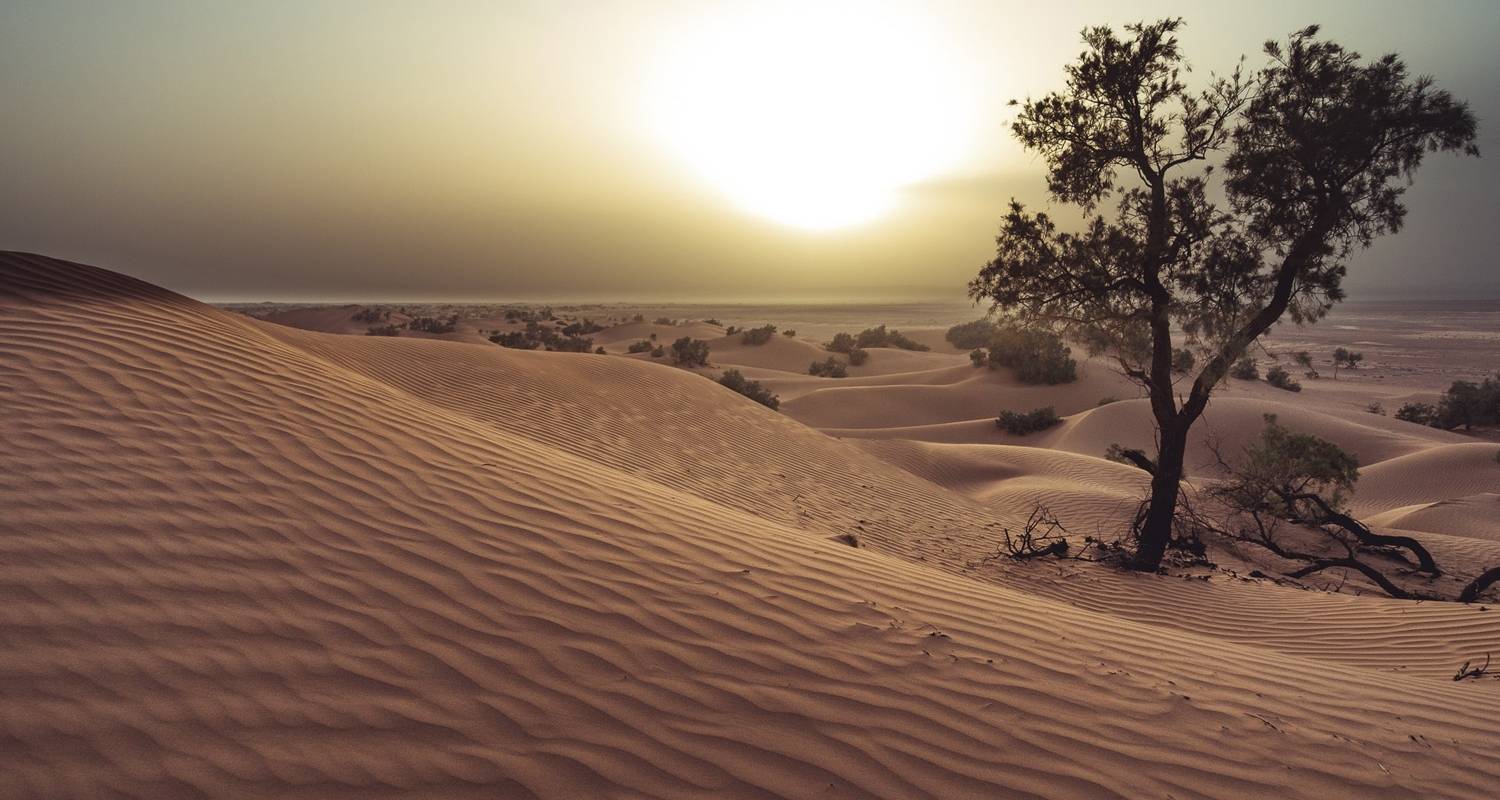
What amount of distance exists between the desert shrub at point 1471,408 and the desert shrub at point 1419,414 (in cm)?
19

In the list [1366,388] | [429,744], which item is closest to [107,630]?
[429,744]

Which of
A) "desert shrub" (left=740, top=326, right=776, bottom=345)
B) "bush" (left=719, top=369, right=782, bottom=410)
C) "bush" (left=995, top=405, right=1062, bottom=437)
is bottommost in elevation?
"bush" (left=995, top=405, right=1062, bottom=437)

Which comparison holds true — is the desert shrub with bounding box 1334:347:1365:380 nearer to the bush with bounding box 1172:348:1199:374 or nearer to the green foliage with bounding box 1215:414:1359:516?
the green foliage with bounding box 1215:414:1359:516

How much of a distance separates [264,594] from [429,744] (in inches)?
51.8

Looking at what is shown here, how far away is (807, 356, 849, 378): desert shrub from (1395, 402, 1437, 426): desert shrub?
21.2 meters

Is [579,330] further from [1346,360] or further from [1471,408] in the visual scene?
[1346,360]

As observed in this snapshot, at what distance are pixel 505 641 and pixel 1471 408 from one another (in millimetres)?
32023

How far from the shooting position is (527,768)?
2.33m

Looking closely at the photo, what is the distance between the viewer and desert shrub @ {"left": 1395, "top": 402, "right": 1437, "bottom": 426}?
24.2 meters

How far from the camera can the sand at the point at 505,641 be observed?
2.38m

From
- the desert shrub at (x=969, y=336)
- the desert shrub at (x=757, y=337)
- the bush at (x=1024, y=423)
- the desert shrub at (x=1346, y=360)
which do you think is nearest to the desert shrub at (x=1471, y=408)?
the bush at (x=1024, y=423)

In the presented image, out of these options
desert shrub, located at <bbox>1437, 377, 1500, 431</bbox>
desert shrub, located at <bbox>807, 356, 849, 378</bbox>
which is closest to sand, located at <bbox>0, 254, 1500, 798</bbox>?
desert shrub, located at <bbox>1437, 377, 1500, 431</bbox>

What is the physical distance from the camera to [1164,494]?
8977mm

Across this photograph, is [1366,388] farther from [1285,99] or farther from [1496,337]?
[1496,337]
